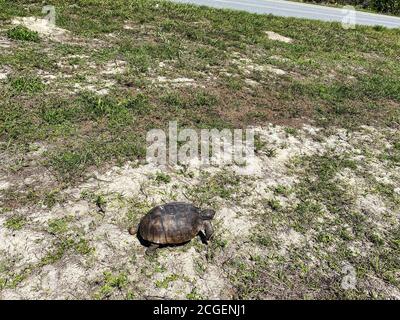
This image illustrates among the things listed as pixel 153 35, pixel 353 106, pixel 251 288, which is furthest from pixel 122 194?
pixel 153 35

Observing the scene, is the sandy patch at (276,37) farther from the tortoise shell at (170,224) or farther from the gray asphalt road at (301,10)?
the tortoise shell at (170,224)

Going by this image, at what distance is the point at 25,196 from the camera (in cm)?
529

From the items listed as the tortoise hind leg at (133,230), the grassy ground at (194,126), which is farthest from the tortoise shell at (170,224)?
the grassy ground at (194,126)

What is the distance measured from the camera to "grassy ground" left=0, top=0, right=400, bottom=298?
4691 mm

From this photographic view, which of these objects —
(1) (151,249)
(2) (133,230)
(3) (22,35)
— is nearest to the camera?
(1) (151,249)

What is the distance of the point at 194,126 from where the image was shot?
7371 mm

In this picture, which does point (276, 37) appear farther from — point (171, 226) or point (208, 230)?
point (171, 226)

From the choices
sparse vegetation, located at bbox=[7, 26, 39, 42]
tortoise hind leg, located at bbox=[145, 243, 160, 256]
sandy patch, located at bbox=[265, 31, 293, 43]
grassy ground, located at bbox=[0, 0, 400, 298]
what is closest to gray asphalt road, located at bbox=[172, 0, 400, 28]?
sandy patch, located at bbox=[265, 31, 293, 43]

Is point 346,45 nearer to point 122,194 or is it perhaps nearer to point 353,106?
point 353,106

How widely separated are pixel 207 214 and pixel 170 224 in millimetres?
611

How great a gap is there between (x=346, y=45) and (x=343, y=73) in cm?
308

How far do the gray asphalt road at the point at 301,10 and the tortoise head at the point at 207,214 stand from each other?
1258 centimetres

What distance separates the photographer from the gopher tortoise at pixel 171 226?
185 inches

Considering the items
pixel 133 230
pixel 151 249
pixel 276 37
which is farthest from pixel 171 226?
pixel 276 37
